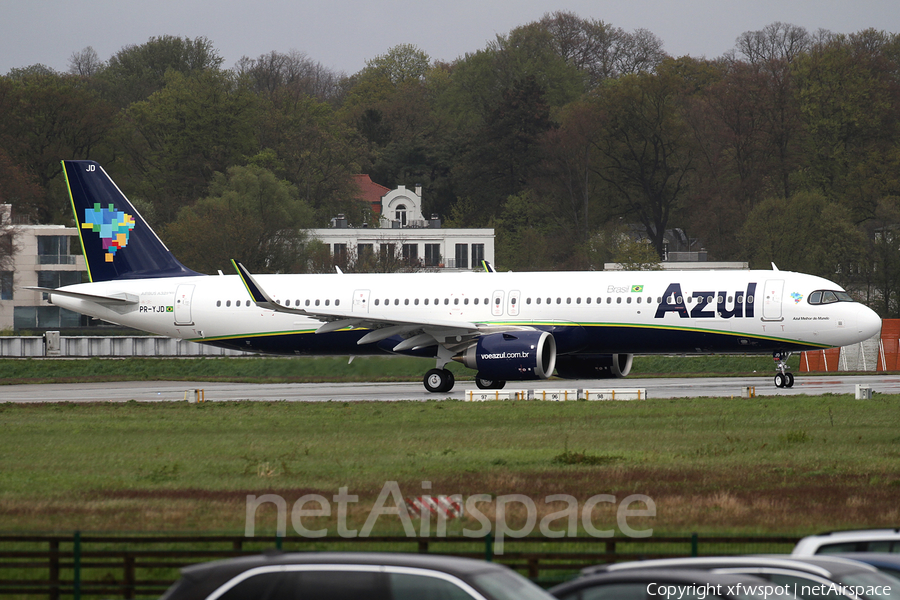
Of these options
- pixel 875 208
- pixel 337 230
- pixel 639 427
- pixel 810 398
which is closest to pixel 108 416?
pixel 639 427

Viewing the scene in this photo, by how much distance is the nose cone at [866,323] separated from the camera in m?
35.9

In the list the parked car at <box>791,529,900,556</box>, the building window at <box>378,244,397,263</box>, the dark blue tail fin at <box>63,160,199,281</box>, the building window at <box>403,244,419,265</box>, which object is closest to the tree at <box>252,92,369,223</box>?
the building window at <box>403,244,419,265</box>

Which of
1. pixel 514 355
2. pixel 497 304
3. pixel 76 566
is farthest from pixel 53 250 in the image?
pixel 76 566

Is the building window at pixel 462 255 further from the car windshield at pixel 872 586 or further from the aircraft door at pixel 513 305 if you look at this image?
the car windshield at pixel 872 586

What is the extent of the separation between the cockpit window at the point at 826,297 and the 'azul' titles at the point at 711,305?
1.85 m

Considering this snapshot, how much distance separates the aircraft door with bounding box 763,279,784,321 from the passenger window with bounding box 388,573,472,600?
3014 centimetres

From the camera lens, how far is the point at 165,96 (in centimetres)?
11525

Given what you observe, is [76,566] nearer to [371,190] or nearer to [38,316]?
[38,316]

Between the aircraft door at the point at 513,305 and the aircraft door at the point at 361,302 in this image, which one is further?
the aircraft door at the point at 361,302

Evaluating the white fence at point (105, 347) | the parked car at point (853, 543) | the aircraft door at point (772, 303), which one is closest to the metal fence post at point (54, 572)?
the parked car at point (853, 543)

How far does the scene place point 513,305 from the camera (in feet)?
124

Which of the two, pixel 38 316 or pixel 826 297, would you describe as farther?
pixel 38 316

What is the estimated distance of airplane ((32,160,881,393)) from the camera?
35.9 meters

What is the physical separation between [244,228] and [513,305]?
45.7m
